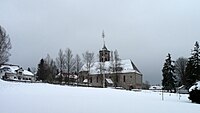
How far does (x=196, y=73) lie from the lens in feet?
151

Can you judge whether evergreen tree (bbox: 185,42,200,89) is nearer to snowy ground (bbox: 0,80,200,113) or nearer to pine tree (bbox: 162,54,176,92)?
pine tree (bbox: 162,54,176,92)

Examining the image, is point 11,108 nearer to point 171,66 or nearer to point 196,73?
point 196,73

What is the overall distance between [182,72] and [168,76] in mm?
11656

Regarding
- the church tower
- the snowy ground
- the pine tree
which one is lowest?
the snowy ground

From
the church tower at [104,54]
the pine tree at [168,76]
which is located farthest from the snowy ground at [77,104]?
the church tower at [104,54]

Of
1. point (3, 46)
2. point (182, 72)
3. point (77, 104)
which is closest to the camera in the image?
point (77, 104)

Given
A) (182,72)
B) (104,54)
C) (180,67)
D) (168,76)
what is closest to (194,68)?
(168,76)

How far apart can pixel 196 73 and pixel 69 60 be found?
114 feet

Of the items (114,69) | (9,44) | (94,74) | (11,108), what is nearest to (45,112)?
(11,108)

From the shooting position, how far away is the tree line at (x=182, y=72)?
152 feet

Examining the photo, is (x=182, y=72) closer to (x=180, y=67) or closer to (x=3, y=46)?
(x=180, y=67)

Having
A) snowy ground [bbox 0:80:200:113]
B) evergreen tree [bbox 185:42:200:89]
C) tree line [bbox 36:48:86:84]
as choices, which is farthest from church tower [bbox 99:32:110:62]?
snowy ground [bbox 0:80:200:113]

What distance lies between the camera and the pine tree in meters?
66.2

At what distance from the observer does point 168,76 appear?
66.8 m
